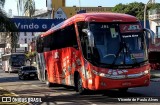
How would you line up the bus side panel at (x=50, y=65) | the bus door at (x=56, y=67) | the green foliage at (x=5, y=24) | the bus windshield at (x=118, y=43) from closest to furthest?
the bus windshield at (x=118, y=43) → the bus door at (x=56, y=67) → the green foliage at (x=5, y=24) → the bus side panel at (x=50, y=65)

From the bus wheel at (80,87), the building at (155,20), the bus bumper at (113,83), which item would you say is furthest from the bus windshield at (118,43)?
the building at (155,20)

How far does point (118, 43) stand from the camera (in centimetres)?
1684

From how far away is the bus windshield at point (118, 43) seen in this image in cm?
1667

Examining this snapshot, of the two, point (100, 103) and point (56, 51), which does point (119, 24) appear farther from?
point (56, 51)

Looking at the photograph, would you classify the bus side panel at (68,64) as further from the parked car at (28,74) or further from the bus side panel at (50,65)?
the parked car at (28,74)

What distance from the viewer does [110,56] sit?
16656 mm

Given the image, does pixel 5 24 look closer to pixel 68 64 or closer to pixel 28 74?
pixel 68 64

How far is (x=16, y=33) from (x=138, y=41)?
1025cm

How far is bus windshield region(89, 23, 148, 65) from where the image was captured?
1667 cm

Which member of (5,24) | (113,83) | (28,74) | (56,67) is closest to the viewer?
(113,83)

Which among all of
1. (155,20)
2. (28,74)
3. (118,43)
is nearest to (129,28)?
(118,43)

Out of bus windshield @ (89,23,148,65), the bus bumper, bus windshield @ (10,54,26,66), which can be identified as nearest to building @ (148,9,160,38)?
bus windshield @ (10,54,26,66)

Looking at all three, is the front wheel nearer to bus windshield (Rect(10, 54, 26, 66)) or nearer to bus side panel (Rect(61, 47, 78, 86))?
bus side panel (Rect(61, 47, 78, 86))

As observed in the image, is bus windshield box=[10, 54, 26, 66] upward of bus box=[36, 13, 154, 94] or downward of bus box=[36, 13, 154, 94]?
downward
